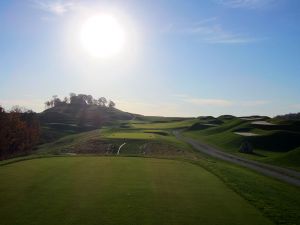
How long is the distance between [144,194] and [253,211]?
4.85 metres

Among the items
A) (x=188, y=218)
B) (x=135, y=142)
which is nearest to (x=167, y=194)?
(x=188, y=218)

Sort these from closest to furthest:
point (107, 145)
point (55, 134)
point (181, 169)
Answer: point (181, 169) < point (107, 145) < point (55, 134)

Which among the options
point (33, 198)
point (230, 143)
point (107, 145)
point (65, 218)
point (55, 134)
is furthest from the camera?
point (55, 134)

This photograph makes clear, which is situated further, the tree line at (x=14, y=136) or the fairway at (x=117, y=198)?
the tree line at (x=14, y=136)

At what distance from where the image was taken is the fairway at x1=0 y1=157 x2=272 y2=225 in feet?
43.8

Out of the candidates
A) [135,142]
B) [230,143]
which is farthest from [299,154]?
[135,142]

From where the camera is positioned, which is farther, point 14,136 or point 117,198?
point 14,136

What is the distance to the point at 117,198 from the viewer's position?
1616 centimetres

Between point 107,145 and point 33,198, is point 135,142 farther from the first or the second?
point 33,198

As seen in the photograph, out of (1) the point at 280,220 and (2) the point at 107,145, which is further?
(2) the point at 107,145

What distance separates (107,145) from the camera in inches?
2234

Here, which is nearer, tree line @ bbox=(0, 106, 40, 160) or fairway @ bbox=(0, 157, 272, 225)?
fairway @ bbox=(0, 157, 272, 225)

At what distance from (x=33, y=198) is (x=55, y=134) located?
4267 inches

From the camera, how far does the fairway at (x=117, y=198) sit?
13336 millimetres
